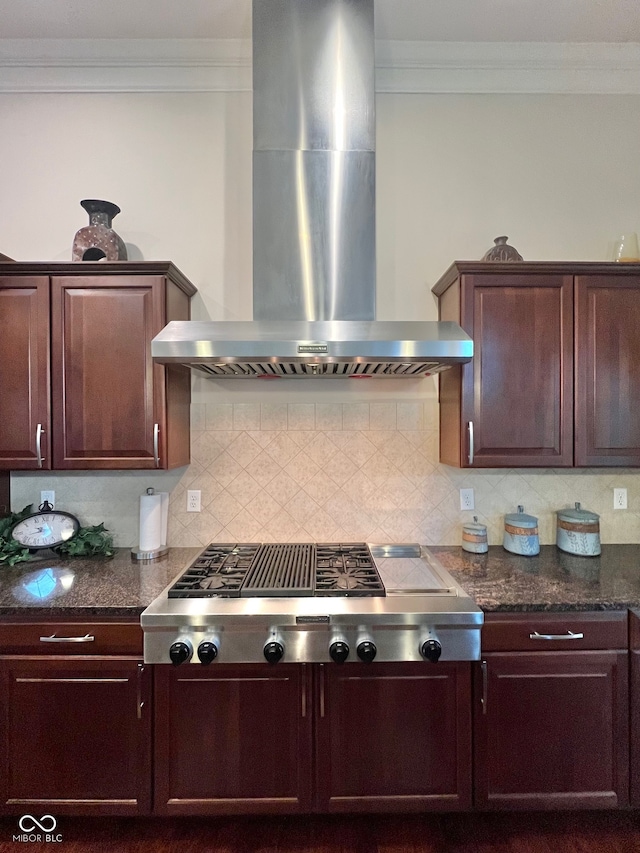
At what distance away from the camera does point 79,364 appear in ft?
5.90

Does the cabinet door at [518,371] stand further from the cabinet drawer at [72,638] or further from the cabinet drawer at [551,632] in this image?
the cabinet drawer at [72,638]

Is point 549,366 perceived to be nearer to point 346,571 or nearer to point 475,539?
point 475,539

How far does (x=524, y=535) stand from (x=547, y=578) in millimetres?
295

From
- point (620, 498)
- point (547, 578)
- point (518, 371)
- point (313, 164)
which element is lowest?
point (547, 578)

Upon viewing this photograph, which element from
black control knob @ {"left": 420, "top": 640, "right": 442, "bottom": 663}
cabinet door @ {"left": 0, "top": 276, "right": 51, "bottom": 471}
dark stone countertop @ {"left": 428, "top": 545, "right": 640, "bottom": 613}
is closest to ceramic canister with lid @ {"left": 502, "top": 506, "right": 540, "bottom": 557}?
dark stone countertop @ {"left": 428, "top": 545, "right": 640, "bottom": 613}

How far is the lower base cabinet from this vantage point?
1.47 metres

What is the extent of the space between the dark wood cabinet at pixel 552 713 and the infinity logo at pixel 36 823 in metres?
1.59

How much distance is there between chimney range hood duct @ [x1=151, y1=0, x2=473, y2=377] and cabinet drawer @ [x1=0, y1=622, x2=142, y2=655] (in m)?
1.06

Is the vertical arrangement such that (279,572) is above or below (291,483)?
below

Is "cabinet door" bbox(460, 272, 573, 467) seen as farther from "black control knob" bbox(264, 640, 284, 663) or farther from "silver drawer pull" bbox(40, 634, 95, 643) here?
"silver drawer pull" bbox(40, 634, 95, 643)

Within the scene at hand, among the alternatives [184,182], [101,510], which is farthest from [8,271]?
[101,510]

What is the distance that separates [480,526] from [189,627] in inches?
54.8

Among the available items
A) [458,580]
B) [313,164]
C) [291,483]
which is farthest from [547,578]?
[313,164]

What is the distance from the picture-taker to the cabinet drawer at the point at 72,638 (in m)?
1.47
